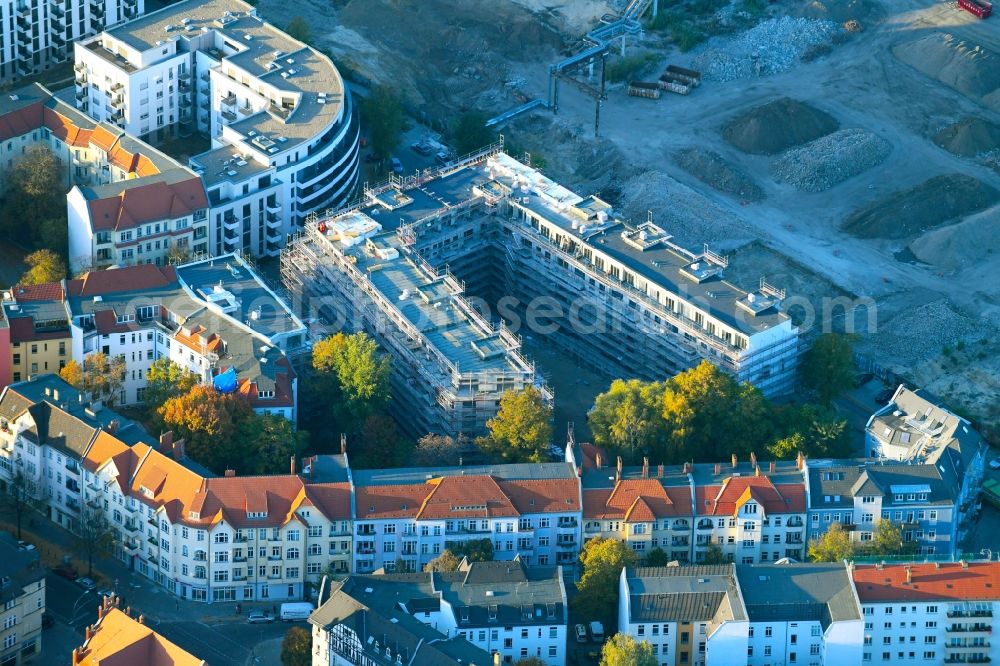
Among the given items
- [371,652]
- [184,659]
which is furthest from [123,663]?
[371,652]

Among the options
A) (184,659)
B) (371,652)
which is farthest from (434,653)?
(184,659)

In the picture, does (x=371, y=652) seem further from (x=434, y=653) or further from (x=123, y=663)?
(x=123, y=663)

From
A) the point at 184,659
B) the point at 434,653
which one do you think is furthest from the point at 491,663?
the point at 184,659

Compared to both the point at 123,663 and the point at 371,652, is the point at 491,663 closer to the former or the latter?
the point at 371,652

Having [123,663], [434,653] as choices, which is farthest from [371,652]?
[123,663]
